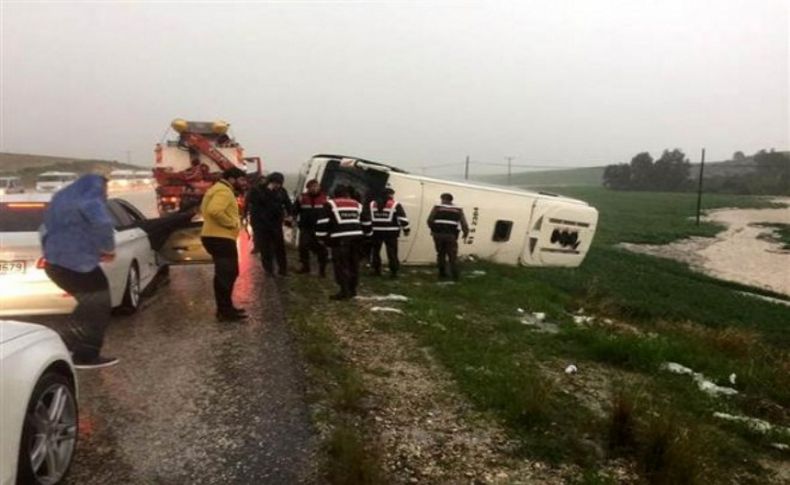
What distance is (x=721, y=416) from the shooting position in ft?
19.0

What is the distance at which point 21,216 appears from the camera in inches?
261

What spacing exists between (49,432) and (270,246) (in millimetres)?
7565

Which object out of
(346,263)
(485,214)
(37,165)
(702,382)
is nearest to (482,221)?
(485,214)

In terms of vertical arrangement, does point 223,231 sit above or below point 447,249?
above

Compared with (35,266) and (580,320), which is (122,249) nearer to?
(35,266)

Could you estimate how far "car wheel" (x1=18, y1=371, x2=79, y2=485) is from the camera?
3129 millimetres

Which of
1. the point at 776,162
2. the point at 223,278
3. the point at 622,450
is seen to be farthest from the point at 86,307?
the point at 776,162

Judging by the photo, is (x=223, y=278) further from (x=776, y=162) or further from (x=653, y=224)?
(x=776, y=162)

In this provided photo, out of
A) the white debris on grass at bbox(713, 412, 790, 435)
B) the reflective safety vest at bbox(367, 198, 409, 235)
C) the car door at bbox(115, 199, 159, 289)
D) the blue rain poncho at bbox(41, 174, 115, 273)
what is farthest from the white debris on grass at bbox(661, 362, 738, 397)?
the car door at bbox(115, 199, 159, 289)

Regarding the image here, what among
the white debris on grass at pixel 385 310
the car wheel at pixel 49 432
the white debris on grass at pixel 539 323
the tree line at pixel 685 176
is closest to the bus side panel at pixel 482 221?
the white debris on grass at pixel 539 323

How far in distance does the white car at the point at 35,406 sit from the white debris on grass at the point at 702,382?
610cm

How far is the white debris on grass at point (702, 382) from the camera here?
6.60m

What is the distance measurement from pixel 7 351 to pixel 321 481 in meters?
1.89

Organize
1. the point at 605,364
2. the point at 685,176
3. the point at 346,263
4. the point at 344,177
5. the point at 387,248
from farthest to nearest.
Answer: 1. the point at 685,176
2. the point at 344,177
3. the point at 387,248
4. the point at 346,263
5. the point at 605,364
